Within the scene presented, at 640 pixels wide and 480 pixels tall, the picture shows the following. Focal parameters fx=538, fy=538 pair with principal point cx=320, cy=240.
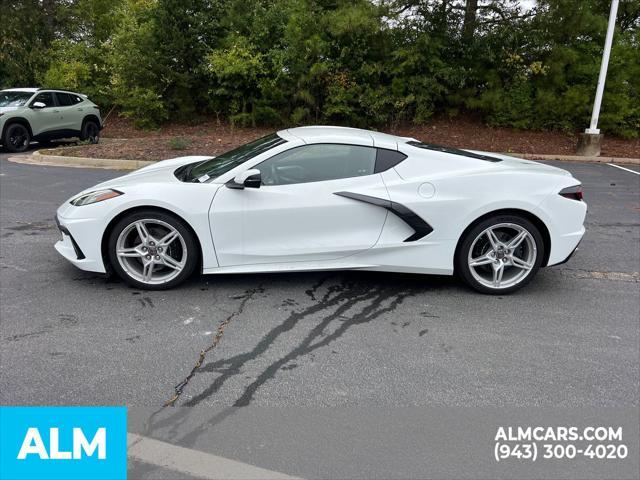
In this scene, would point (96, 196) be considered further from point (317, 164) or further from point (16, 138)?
point (16, 138)

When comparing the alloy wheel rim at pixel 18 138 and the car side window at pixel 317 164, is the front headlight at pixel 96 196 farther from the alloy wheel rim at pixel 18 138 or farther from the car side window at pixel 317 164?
the alloy wheel rim at pixel 18 138

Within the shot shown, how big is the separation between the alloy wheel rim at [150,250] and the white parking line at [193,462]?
1.98 metres

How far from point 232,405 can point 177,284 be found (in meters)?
1.77

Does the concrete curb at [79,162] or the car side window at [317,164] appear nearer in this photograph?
the car side window at [317,164]

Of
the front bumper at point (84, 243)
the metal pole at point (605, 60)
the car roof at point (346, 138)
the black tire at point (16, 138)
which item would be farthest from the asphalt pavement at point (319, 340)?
the metal pole at point (605, 60)

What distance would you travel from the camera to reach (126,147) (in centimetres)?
1273

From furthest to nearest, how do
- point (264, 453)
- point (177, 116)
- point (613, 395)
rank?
point (177, 116)
point (613, 395)
point (264, 453)

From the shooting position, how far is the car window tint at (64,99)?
14.3 metres

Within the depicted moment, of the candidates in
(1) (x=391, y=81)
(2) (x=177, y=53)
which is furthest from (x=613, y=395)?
(2) (x=177, y=53)

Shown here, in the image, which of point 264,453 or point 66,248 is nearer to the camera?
point 264,453

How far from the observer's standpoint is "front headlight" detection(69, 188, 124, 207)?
4.32m

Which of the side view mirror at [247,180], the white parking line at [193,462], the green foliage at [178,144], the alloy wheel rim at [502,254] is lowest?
the white parking line at [193,462]

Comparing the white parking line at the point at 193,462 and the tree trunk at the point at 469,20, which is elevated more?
the tree trunk at the point at 469,20

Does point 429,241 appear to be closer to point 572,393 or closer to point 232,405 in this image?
point 572,393
